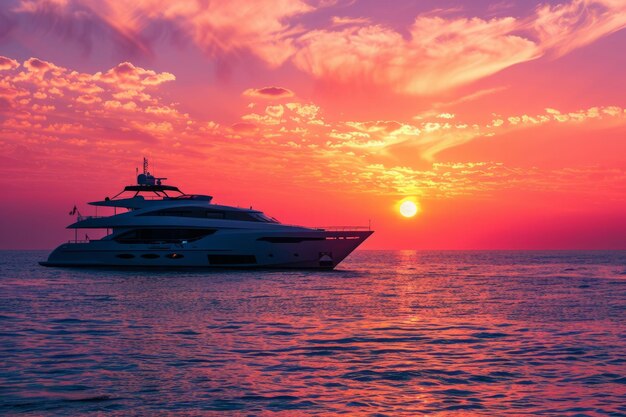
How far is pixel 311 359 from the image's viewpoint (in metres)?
16.6

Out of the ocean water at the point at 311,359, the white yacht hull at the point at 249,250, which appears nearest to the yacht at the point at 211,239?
the white yacht hull at the point at 249,250

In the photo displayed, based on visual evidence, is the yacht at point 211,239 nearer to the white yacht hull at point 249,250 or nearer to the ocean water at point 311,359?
the white yacht hull at point 249,250

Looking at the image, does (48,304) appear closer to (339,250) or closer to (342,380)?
(342,380)

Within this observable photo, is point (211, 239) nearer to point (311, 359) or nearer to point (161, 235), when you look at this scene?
point (161, 235)

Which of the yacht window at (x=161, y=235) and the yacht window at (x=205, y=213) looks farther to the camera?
the yacht window at (x=205, y=213)

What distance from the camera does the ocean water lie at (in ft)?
38.9

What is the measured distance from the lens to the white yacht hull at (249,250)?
63.1 meters

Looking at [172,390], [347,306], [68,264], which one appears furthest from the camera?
[68,264]

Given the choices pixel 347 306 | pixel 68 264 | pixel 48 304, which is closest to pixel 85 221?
pixel 68 264

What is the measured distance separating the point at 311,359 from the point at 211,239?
4760cm

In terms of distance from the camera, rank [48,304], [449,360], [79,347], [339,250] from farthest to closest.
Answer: [339,250]
[48,304]
[79,347]
[449,360]

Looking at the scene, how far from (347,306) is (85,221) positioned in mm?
46397

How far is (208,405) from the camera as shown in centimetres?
1177

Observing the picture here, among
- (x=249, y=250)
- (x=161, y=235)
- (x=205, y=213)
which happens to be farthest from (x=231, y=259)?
(x=161, y=235)
